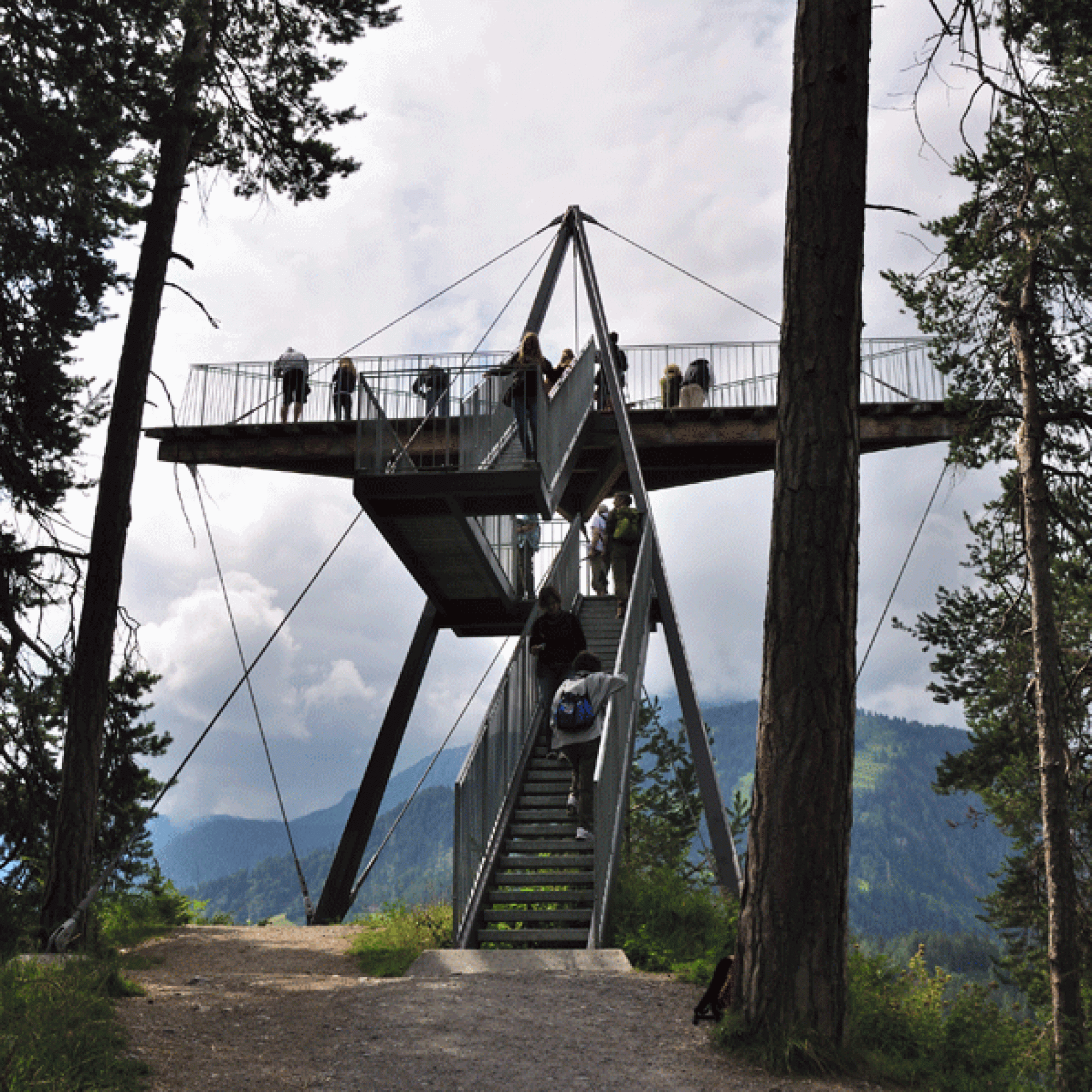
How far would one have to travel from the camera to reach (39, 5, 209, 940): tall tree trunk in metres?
9.90

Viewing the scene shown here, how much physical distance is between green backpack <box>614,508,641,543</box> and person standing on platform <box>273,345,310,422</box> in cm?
730

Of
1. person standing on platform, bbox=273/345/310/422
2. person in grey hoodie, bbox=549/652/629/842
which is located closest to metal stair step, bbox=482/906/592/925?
person in grey hoodie, bbox=549/652/629/842

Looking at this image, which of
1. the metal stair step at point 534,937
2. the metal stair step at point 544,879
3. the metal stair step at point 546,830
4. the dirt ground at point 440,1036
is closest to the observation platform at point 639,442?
the metal stair step at point 546,830

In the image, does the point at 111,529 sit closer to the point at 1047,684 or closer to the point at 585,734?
the point at 585,734

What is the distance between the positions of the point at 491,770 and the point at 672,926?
227 centimetres

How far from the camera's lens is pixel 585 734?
399 inches

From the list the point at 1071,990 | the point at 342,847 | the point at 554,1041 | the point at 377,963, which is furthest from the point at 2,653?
the point at 1071,990

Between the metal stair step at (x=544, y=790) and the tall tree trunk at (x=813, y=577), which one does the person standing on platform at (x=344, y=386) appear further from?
the tall tree trunk at (x=813, y=577)

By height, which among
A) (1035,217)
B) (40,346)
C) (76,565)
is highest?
(1035,217)

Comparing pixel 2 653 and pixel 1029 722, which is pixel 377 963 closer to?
pixel 2 653

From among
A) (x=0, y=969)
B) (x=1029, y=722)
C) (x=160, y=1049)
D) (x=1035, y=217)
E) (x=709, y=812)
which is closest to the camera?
(x=160, y=1049)

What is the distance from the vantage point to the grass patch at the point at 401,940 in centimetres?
910

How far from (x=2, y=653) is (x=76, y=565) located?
43.5 inches

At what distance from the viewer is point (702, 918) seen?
909cm
